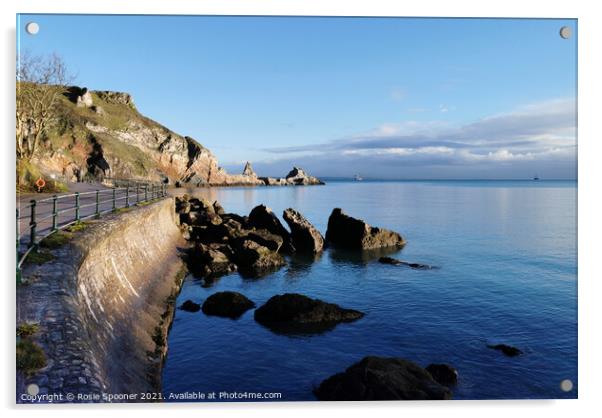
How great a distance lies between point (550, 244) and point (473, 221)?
19.9 metres

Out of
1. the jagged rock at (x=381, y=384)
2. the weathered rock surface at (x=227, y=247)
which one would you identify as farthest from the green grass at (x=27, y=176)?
the jagged rock at (x=381, y=384)

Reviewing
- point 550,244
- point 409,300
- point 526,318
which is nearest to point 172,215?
point 409,300

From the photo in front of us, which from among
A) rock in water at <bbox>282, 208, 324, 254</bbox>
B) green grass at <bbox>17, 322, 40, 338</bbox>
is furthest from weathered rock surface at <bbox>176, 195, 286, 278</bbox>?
green grass at <bbox>17, 322, 40, 338</bbox>

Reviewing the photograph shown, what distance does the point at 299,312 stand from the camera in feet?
63.9

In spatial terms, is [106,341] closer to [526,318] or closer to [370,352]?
[370,352]

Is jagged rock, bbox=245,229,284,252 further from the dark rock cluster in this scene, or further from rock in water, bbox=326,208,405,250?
rock in water, bbox=326,208,405,250

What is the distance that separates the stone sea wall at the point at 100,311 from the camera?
29.6 ft

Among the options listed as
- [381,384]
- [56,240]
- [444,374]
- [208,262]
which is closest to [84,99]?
[208,262]

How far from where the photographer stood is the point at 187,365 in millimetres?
14477

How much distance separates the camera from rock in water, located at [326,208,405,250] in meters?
41.5

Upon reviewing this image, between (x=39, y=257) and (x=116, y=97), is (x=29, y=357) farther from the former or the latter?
(x=116, y=97)

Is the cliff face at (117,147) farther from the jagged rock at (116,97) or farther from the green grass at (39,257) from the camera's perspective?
the green grass at (39,257)

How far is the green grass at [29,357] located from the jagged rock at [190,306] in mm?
12158

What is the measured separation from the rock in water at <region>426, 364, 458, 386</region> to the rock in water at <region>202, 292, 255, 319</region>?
9.26 m
